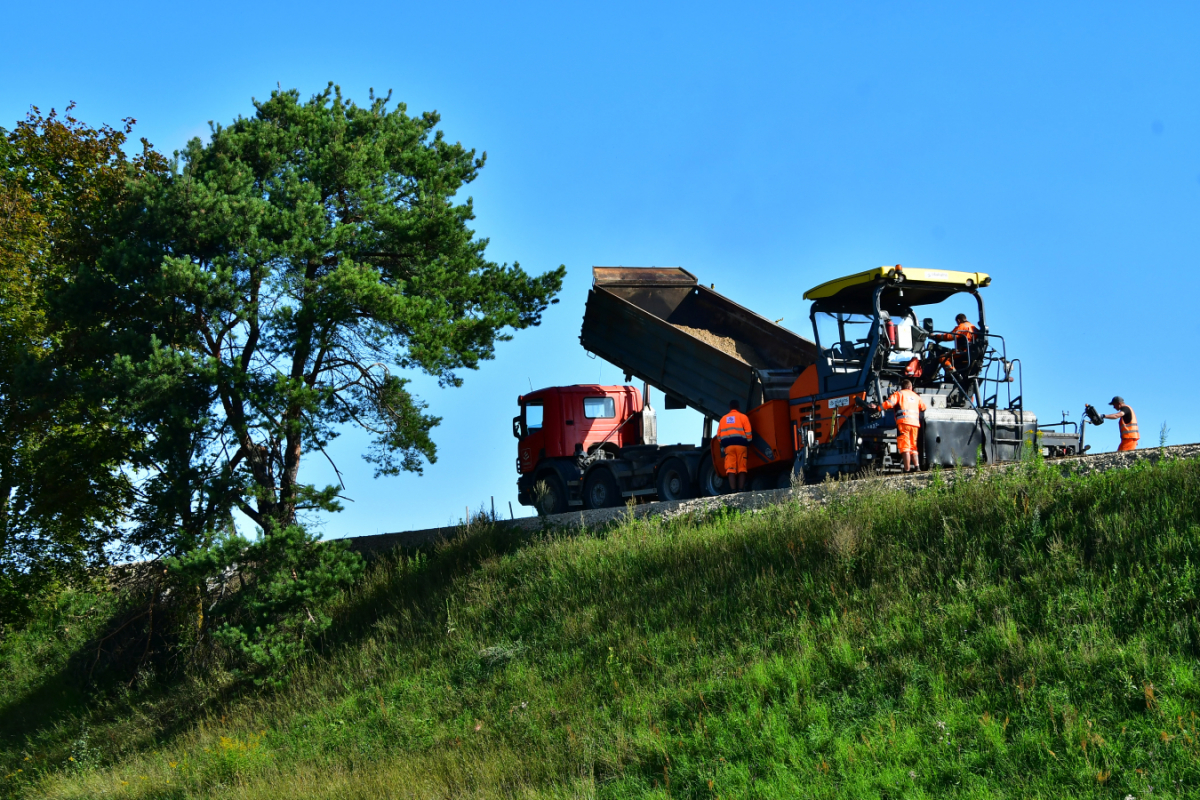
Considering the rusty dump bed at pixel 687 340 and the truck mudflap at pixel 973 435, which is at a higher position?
the rusty dump bed at pixel 687 340

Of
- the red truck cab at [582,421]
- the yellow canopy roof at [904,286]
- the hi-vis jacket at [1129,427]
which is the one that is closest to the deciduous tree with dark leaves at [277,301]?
the red truck cab at [582,421]

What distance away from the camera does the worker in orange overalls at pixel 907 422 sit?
480 inches

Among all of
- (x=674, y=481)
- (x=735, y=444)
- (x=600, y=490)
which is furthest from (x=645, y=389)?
(x=735, y=444)

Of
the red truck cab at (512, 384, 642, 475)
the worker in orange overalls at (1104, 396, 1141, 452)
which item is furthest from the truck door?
the worker in orange overalls at (1104, 396, 1141, 452)

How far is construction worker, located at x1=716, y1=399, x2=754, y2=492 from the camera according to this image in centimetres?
1423

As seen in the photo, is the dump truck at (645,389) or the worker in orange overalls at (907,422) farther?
the dump truck at (645,389)

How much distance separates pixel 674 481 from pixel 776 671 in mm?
7633

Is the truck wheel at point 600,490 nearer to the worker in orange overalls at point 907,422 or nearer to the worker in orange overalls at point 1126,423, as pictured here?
the worker in orange overalls at point 907,422

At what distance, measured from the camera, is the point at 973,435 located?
12852 millimetres

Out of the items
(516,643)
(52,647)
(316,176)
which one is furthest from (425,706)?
→ (52,647)

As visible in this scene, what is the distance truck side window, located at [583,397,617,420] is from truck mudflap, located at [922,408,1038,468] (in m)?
7.11

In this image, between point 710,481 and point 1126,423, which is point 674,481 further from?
point 1126,423

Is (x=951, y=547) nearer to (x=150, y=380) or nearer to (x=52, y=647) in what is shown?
(x=150, y=380)

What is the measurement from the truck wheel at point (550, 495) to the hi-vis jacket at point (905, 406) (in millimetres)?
7069
